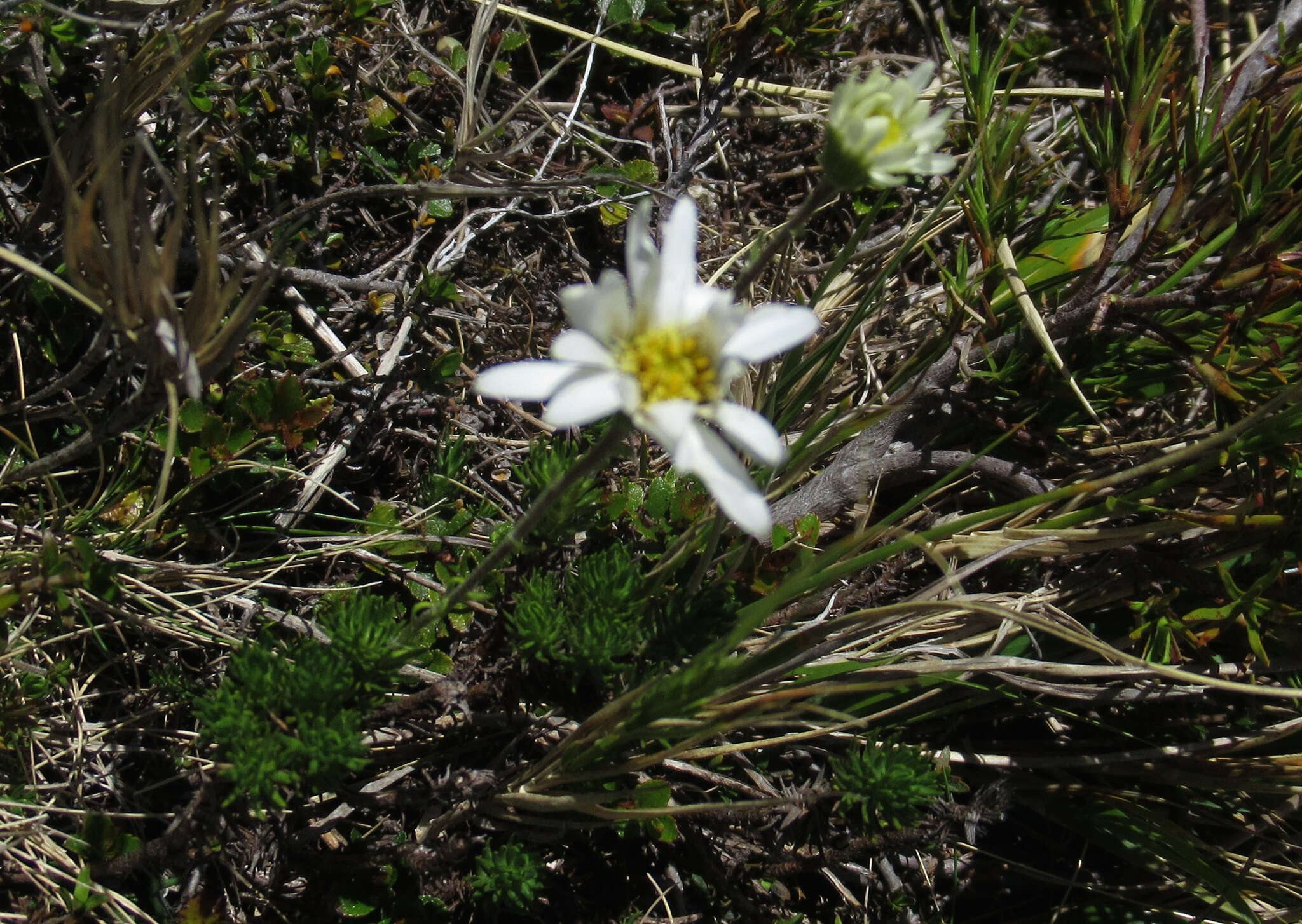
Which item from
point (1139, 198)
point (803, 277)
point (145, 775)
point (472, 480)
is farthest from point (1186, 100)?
point (145, 775)

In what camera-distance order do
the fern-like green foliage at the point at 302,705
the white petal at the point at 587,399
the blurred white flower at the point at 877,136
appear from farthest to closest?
1. the fern-like green foliage at the point at 302,705
2. the blurred white flower at the point at 877,136
3. the white petal at the point at 587,399

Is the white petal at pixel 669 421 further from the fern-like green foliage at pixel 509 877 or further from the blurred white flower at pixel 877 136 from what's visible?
the fern-like green foliage at pixel 509 877

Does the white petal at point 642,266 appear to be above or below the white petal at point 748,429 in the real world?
above

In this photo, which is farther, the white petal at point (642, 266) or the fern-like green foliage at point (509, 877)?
the fern-like green foliage at point (509, 877)

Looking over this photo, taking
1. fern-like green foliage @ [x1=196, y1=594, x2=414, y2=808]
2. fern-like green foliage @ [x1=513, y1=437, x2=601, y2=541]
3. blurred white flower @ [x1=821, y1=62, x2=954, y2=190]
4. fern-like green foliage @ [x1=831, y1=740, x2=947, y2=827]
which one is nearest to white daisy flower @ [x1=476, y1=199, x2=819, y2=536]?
blurred white flower @ [x1=821, y1=62, x2=954, y2=190]

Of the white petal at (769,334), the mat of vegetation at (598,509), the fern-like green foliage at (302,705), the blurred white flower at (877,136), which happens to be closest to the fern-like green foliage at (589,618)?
the mat of vegetation at (598,509)

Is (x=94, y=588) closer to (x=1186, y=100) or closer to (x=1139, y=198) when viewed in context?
(x=1139, y=198)

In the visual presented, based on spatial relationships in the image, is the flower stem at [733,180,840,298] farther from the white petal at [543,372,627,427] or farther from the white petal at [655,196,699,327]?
the white petal at [543,372,627,427]

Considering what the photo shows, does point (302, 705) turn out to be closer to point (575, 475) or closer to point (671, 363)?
point (575, 475)
